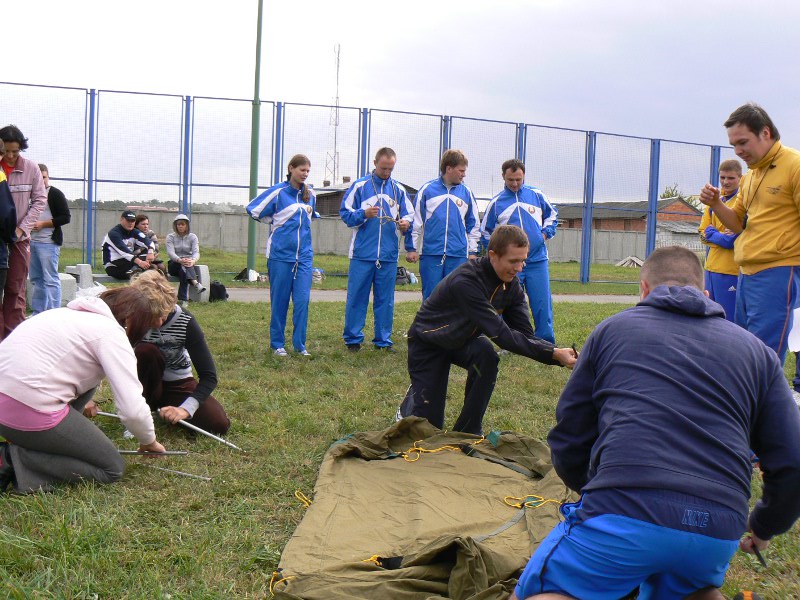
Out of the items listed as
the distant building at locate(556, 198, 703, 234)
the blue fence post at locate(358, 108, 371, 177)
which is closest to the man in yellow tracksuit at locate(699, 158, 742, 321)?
the blue fence post at locate(358, 108, 371, 177)

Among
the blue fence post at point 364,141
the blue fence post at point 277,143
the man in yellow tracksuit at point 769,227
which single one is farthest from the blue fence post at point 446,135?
the man in yellow tracksuit at point 769,227

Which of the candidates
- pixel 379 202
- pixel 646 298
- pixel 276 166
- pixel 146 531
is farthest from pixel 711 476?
pixel 276 166

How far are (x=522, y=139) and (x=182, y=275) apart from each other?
10509 mm

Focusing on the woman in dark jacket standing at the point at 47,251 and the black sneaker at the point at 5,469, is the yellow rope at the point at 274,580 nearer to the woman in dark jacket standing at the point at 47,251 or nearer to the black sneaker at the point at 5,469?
the black sneaker at the point at 5,469

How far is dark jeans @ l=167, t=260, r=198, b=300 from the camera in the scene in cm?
1226

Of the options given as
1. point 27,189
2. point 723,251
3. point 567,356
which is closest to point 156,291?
point 567,356

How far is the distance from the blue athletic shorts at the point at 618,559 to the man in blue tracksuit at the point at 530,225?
606 centimetres

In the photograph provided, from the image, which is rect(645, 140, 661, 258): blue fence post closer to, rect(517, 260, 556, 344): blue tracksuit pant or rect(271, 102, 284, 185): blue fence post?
rect(271, 102, 284, 185): blue fence post

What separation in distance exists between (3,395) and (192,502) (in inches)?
40.0

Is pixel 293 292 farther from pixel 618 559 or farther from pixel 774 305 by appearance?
pixel 618 559

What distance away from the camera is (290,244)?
8133 mm

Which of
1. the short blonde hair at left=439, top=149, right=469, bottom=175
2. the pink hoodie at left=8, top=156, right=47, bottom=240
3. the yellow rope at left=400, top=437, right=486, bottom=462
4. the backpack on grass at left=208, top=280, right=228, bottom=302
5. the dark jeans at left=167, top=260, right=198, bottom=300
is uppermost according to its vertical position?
the short blonde hair at left=439, top=149, right=469, bottom=175

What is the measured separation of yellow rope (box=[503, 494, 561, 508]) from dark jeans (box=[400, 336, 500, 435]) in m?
1.14

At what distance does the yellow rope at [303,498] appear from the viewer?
12.6 ft
